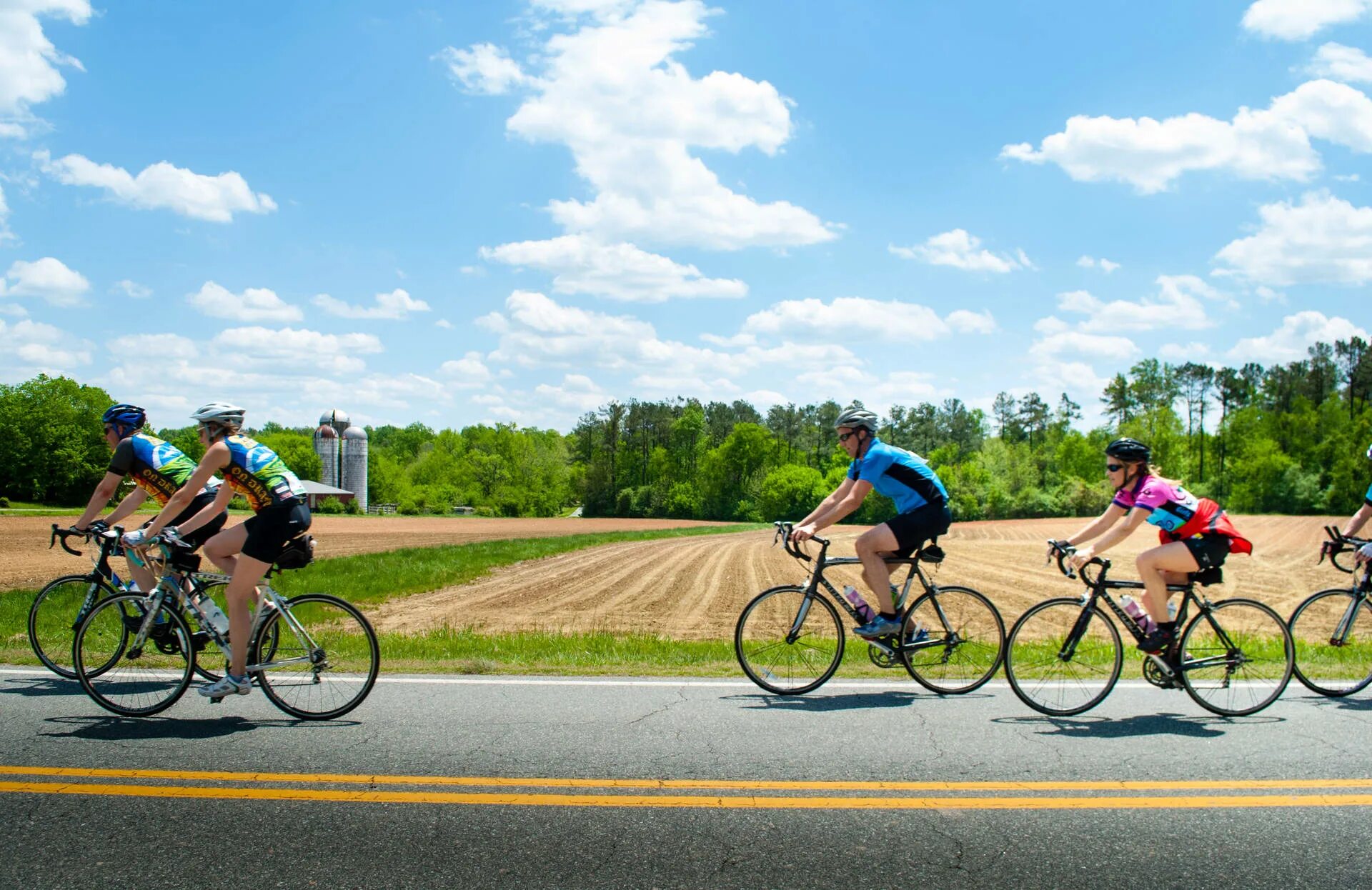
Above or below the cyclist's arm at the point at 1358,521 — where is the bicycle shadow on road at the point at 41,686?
below

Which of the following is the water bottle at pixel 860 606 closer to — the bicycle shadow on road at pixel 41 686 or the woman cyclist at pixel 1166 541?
the woman cyclist at pixel 1166 541

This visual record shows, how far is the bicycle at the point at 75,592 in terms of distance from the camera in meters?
6.43

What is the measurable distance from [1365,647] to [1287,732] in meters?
4.12

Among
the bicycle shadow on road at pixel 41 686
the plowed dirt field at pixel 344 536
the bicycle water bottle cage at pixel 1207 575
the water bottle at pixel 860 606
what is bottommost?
the plowed dirt field at pixel 344 536

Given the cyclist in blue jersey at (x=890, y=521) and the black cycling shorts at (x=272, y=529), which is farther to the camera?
the cyclist in blue jersey at (x=890, y=521)

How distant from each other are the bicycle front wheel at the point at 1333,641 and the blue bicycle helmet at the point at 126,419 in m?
9.08

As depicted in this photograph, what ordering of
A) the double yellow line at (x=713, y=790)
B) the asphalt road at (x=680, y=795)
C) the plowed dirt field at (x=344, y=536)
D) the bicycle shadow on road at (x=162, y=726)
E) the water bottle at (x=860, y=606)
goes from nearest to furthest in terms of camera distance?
the asphalt road at (x=680, y=795), the double yellow line at (x=713, y=790), the bicycle shadow on road at (x=162, y=726), the water bottle at (x=860, y=606), the plowed dirt field at (x=344, y=536)

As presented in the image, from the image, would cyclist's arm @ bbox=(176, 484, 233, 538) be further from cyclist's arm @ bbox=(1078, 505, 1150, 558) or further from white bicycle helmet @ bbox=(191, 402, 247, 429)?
cyclist's arm @ bbox=(1078, 505, 1150, 558)

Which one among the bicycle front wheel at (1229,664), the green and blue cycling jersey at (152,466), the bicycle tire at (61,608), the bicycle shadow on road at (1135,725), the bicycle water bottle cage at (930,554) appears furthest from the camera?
the green and blue cycling jersey at (152,466)

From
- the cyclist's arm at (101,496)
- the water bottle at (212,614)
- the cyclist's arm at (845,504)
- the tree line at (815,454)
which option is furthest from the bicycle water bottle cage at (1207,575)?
the tree line at (815,454)

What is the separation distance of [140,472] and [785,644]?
5.26 meters

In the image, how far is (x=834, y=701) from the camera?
21.2 feet

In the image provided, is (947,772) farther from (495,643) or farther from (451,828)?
(495,643)

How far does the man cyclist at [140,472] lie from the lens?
7.16 m
